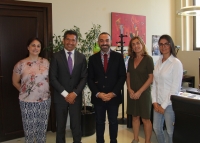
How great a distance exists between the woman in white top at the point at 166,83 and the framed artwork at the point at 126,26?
1.95 m

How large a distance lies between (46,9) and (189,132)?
2731 mm

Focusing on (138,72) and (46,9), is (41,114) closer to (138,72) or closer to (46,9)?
(138,72)

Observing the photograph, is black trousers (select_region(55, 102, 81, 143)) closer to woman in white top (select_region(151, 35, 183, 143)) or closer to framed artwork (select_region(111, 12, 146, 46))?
woman in white top (select_region(151, 35, 183, 143))

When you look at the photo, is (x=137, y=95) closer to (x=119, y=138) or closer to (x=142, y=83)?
(x=142, y=83)

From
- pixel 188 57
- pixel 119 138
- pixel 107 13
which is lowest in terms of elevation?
pixel 119 138

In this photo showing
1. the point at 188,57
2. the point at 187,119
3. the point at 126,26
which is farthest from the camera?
the point at 188,57

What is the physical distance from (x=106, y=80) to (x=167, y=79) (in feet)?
2.41

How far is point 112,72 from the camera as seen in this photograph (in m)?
2.58

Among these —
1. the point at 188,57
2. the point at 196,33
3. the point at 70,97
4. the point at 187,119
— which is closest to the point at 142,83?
the point at 70,97

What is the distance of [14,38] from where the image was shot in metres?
3.21

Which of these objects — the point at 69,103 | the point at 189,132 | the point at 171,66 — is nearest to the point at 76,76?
the point at 69,103

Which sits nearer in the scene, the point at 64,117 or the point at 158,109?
the point at 158,109

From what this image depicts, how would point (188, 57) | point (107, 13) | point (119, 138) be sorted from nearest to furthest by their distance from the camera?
point (119, 138), point (107, 13), point (188, 57)

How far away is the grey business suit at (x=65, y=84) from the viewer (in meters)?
2.52
